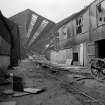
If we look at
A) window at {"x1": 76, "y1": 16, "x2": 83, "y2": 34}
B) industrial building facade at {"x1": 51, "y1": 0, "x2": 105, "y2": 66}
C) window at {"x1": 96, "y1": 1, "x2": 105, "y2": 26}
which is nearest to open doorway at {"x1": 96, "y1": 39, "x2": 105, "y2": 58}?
industrial building facade at {"x1": 51, "y1": 0, "x2": 105, "y2": 66}

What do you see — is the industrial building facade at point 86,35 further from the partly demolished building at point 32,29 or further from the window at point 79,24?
the partly demolished building at point 32,29

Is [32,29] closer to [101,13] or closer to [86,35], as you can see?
[86,35]

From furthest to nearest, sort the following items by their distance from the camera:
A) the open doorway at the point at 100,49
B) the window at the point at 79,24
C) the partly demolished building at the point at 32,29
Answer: the partly demolished building at the point at 32,29 → the window at the point at 79,24 → the open doorway at the point at 100,49

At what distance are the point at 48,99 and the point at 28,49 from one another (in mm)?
31645

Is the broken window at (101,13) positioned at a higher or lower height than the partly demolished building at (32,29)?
lower

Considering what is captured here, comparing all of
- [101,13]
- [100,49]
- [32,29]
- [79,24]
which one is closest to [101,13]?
[101,13]

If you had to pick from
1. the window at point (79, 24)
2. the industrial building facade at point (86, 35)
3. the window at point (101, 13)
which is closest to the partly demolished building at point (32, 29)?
the industrial building facade at point (86, 35)

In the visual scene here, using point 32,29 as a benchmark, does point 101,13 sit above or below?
below

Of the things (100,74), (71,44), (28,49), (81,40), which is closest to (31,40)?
(28,49)

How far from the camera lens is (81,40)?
15180mm

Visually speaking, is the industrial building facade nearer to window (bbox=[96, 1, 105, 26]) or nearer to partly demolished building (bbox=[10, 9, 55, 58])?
window (bbox=[96, 1, 105, 26])

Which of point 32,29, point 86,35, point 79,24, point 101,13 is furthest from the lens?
point 32,29

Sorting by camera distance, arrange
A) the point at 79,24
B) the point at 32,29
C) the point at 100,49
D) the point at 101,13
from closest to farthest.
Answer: the point at 101,13 → the point at 100,49 → the point at 79,24 → the point at 32,29

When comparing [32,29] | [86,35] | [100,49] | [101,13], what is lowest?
[100,49]
